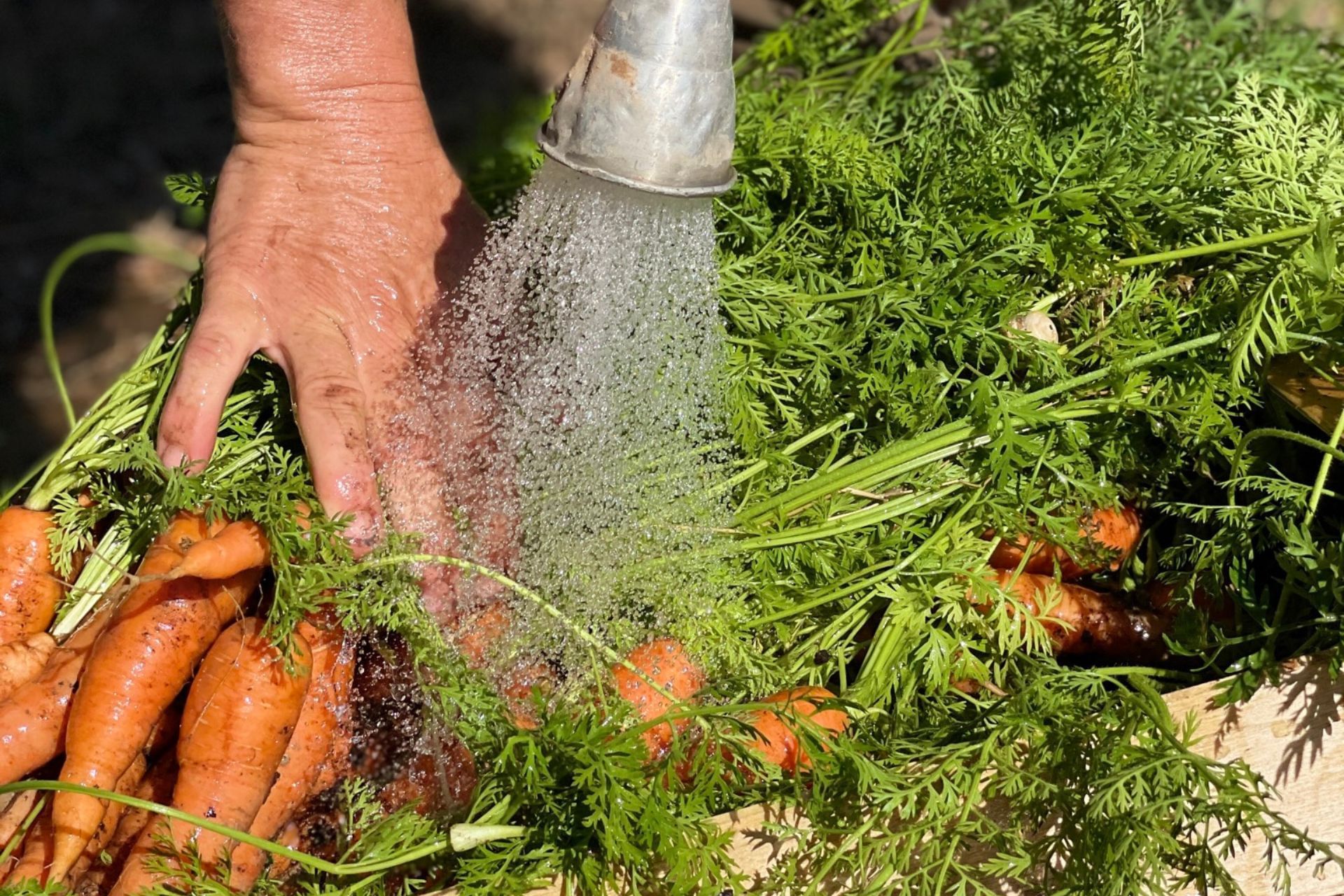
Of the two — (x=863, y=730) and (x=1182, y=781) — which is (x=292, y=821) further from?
(x=1182, y=781)

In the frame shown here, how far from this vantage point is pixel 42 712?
4.56ft

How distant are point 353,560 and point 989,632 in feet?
2.87

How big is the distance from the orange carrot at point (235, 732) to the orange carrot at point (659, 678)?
44 centimetres

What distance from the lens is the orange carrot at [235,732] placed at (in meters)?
1.33

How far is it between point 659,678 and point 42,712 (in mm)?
839

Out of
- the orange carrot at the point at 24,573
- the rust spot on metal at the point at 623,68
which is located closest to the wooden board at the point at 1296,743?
the rust spot on metal at the point at 623,68

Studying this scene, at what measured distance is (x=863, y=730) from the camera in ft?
4.56

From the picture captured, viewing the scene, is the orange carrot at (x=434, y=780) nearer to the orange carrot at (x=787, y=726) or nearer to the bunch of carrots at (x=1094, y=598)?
the orange carrot at (x=787, y=726)

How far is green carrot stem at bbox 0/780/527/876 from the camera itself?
1.19 metres

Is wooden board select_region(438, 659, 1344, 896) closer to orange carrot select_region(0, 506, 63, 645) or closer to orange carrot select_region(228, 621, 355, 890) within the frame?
orange carrot select_region(228, 621, 355, 890)

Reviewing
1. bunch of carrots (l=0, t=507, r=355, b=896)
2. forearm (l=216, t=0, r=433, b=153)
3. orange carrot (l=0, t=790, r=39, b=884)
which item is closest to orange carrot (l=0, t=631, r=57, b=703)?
bunch of carrots (l=0, t=507, r=355, b=896)

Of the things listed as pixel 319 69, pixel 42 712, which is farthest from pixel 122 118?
pixel 42 712

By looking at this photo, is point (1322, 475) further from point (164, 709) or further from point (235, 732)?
point (164, 709)

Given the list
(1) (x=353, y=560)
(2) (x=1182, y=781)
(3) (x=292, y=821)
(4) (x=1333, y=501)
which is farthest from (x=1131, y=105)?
(3) (x=292, y=821)
